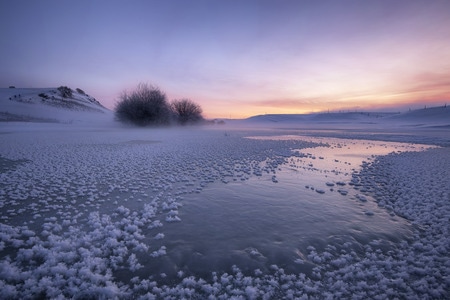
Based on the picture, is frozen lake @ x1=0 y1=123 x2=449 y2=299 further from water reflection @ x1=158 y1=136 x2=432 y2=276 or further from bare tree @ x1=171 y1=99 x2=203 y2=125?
bare tree @ x1=171 y1=99 x2=203 y2=125

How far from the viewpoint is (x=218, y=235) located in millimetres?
4078

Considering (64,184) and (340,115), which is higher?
(340,115)

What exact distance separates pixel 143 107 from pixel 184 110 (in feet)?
38.0

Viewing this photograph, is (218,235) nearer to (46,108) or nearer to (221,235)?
(221,235)

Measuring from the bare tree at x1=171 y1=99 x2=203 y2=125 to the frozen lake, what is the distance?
49.5 meters

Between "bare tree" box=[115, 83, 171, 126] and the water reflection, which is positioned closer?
the water reflection

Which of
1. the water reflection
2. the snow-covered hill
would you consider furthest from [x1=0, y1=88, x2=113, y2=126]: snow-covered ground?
the water reflection

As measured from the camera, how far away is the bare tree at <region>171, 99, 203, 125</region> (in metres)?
56.0

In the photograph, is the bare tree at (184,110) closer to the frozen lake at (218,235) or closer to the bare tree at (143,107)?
the bare tree at (143,107)

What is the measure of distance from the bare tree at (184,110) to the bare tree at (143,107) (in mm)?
6025

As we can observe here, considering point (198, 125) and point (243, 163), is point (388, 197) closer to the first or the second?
point (243, 163)

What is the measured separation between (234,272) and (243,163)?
746 centimetres

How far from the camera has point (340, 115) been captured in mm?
119188

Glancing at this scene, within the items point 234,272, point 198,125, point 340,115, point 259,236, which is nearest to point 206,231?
point 259,236
